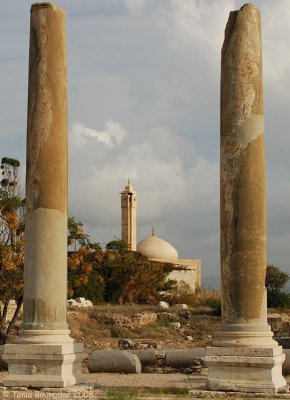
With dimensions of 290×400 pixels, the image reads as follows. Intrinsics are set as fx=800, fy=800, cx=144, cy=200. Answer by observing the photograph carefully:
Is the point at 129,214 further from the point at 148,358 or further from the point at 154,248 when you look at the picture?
the point at 148,358

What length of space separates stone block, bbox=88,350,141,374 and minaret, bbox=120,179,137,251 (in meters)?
50.0

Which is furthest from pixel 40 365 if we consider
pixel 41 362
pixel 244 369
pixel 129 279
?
pixel 129 279

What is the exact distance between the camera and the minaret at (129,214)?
71.3m

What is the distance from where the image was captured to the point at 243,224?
52.2ft

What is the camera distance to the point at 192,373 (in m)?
20.9

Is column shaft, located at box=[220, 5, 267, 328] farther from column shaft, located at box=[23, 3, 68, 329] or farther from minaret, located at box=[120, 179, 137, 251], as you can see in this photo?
minaret, located at box=[120, 179, 137, 251]

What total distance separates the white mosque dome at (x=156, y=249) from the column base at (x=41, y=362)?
4860 cm

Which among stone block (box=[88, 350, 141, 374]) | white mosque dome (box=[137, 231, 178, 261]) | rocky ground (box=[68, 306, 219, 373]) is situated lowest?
stone block (box=[88, 350, 141, 374])

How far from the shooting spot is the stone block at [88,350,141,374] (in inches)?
802

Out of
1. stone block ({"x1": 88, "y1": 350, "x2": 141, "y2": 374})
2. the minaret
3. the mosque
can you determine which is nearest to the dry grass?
the mosque

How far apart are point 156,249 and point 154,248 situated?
218mm

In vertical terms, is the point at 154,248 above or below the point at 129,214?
below

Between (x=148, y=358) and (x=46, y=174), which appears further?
(x=148, y=358)

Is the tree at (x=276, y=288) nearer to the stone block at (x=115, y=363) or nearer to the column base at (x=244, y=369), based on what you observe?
the stone block at (x=115, y=363)
